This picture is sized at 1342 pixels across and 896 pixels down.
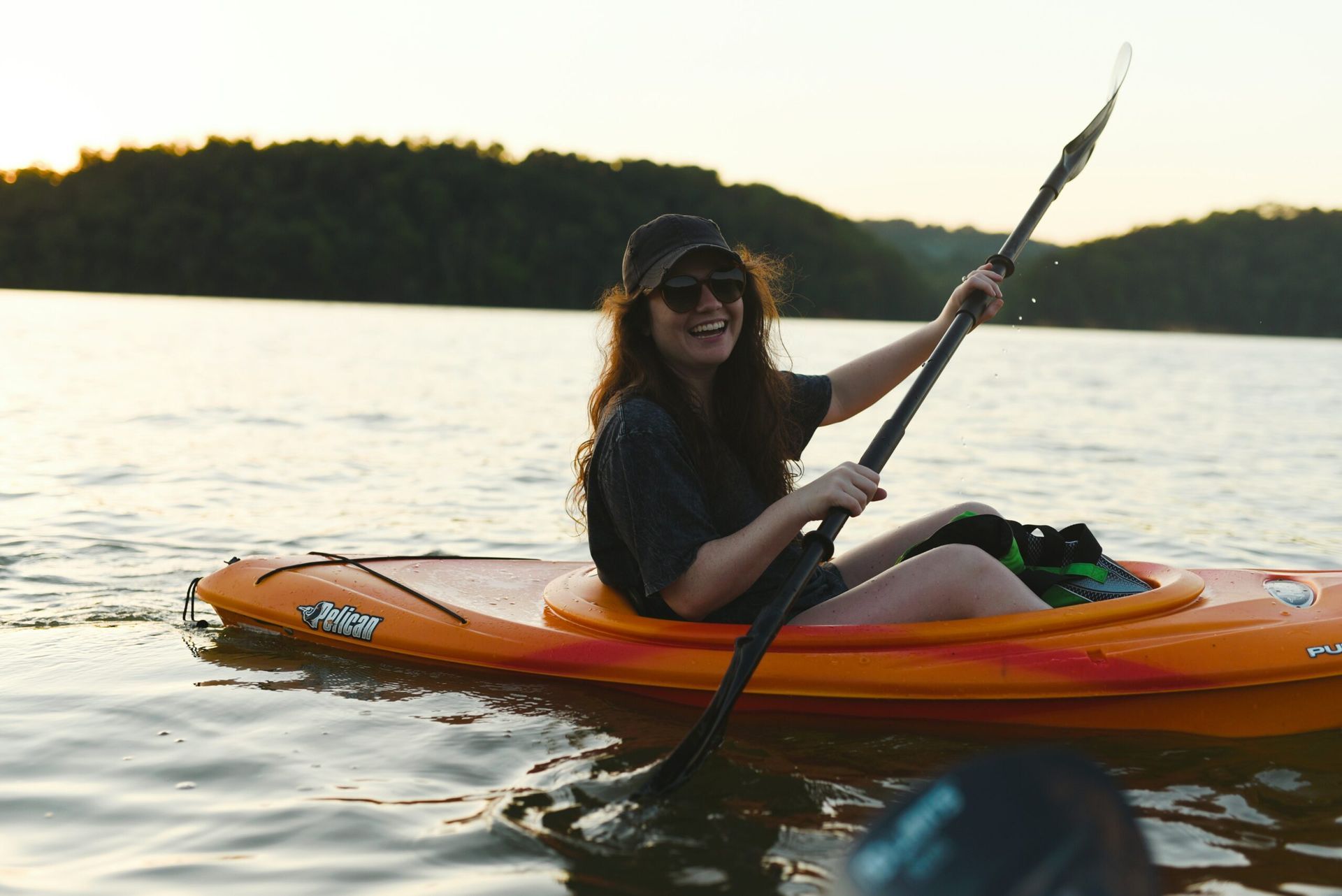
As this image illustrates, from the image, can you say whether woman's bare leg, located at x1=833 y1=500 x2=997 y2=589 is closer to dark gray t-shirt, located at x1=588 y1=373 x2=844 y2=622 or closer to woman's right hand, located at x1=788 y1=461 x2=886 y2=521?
dark gray t-shirt, located at x1=588 y1=373 x2=844 y2=622

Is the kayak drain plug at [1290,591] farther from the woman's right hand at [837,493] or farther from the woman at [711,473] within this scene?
the woman's right hand at [837,493]

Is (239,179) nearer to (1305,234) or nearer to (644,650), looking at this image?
(1305,234)

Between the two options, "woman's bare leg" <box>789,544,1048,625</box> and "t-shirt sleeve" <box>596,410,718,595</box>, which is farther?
"woman's bare leg" <box>789,544,1048,625</box>

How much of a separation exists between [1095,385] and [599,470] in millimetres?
17715

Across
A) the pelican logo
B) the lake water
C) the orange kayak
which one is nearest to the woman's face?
the orange kayak

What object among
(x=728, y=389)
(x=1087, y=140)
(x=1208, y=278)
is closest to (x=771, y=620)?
(x=728, y=389)

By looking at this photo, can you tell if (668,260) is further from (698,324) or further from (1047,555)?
(1047,555)

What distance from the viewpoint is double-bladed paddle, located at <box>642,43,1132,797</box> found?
8.83 ft

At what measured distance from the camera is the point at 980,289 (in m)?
3.62

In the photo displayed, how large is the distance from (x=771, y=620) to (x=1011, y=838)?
122cm

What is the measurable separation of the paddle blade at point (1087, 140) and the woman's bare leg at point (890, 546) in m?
1.41

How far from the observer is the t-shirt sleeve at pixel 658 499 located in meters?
2.84

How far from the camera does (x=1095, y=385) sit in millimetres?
19172

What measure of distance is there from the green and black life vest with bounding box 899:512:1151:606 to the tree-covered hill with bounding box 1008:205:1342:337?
116 ft
